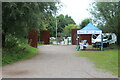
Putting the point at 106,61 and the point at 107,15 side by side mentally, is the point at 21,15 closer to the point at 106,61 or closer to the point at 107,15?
the point at 106,61

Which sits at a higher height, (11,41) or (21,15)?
(21,15)

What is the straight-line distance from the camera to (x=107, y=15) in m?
22.7

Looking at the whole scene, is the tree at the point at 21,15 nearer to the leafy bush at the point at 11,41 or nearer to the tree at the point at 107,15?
the leafy bush at the point at 11,41

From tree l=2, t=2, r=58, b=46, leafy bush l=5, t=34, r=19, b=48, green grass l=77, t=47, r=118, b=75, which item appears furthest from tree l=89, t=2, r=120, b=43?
leafy bush l=5, t=34, r=19, b=48

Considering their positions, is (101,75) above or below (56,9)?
below

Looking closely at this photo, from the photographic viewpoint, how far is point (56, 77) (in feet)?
25.3

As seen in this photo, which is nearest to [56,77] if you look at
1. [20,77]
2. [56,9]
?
[20,77]

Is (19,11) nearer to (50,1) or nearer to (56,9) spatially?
(50,1)

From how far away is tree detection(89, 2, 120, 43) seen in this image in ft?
64.1

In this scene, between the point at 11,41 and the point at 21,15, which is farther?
the point at 11,41

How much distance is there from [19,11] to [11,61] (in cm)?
288

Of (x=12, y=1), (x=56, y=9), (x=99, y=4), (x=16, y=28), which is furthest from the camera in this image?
(x=99, y=4)

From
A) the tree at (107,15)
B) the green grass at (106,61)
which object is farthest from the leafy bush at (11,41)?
the tree at (107,15)

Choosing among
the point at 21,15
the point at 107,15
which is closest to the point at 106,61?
the point at 21,15
